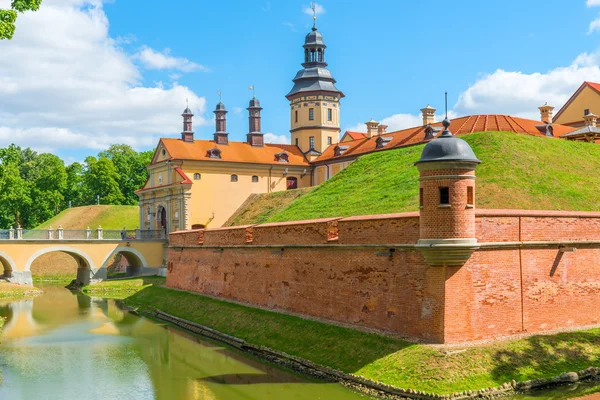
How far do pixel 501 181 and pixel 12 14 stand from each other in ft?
58.1

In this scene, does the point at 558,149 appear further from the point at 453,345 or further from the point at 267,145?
the point at 267,145

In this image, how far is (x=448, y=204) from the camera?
16344 mm

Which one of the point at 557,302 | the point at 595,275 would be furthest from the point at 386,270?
the point at 595,275

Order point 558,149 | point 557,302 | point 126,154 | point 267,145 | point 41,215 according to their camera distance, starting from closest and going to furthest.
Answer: point 557,302
point 558,149
point 267,145
point 41,215
point 126,154

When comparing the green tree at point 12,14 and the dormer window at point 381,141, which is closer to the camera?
the green tree at point 12,14

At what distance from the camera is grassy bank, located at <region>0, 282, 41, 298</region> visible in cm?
4112

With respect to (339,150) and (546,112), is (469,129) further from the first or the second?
(339,150)

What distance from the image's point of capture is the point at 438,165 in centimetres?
1642

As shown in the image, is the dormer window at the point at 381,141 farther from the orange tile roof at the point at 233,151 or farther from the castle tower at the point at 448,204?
the castle tower at the point at 448,204

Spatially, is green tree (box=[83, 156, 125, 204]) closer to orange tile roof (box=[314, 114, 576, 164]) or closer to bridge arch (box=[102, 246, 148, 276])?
bridge arch (box=[102, 246, 148, 276])

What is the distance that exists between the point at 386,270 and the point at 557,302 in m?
4.55

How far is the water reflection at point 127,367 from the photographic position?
17.0 m

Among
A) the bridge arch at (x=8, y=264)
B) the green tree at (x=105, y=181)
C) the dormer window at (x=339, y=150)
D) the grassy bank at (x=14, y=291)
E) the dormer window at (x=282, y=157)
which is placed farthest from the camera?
the green tree at (x=105, y=181)

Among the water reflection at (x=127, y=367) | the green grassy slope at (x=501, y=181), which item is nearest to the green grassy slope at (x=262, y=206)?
the green grassy slope at (x=501, y=181)
